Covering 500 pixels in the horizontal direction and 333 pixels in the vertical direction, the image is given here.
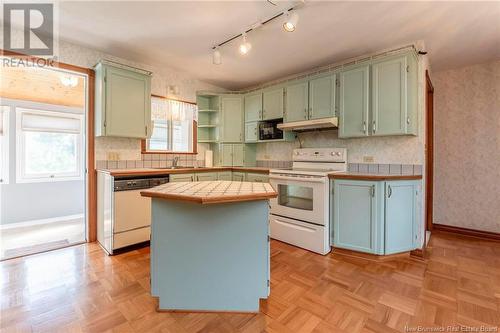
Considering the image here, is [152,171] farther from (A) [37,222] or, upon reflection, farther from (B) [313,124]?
(A) [37,222]

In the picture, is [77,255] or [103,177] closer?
[77,255]

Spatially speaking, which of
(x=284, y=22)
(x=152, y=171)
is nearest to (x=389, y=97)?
(x=284, y=22)

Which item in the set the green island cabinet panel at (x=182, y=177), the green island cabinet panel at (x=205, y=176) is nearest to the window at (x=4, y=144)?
the green island cabinet panel at (x=182, y=177)

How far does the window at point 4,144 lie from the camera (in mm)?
3678

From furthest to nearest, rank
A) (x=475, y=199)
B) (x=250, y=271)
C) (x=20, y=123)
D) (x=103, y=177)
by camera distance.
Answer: (x=20, y=123)
(x=475, y=199)
(x=103, y=177)
(x=250, y=271)

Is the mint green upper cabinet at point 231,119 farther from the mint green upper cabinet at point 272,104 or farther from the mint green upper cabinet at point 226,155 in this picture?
the mint green upper cabinet at point 272,104

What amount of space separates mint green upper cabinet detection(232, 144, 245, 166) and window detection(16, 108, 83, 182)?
8.22 feet

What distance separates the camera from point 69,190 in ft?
14.4

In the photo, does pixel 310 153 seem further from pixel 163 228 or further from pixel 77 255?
pixel 77 255

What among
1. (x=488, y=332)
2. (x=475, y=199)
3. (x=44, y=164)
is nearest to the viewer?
(x=488, y=332)

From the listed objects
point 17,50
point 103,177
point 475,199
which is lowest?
point 475,199

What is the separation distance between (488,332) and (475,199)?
8.27 ft

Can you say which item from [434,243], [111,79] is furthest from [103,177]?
[434,243]

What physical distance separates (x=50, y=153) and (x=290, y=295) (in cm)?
472
